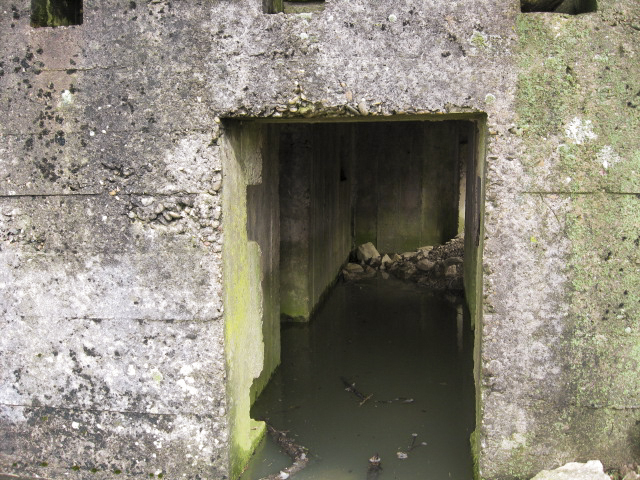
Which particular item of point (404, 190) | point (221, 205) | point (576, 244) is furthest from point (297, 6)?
point (404, 190)

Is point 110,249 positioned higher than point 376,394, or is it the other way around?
point 110,249

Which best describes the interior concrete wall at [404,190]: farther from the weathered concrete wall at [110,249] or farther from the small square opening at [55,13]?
the weathered concrete wall at [110,249]

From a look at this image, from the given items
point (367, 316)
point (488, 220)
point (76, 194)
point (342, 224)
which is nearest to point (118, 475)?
point (76, 194)

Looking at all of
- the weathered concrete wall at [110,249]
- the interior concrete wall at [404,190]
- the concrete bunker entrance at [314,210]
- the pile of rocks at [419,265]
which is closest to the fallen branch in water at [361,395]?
the concrete bunker entrance at [314,210]

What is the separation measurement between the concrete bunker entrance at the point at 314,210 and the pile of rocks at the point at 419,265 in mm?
311

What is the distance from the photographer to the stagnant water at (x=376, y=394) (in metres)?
3.76

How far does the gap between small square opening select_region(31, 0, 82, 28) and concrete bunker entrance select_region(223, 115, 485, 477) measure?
3.97 feet

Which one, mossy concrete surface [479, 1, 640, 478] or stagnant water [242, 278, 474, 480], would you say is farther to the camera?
stagnant water [242, 278, 474, 480]

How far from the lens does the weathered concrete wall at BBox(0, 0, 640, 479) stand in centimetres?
287

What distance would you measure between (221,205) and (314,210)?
13.1 feet

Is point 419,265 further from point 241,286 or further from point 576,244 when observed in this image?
point 576,244

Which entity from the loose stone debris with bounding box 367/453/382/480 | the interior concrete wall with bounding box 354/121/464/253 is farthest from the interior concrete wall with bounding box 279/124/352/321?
the interior concrete wall with bounding box 354/121/464/253

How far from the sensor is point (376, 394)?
4797 mm

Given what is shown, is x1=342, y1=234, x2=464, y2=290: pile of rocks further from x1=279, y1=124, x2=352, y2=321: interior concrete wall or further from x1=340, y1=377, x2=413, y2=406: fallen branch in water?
x1=340, y1=377, x2=413, y2=406: fallen branch in water
